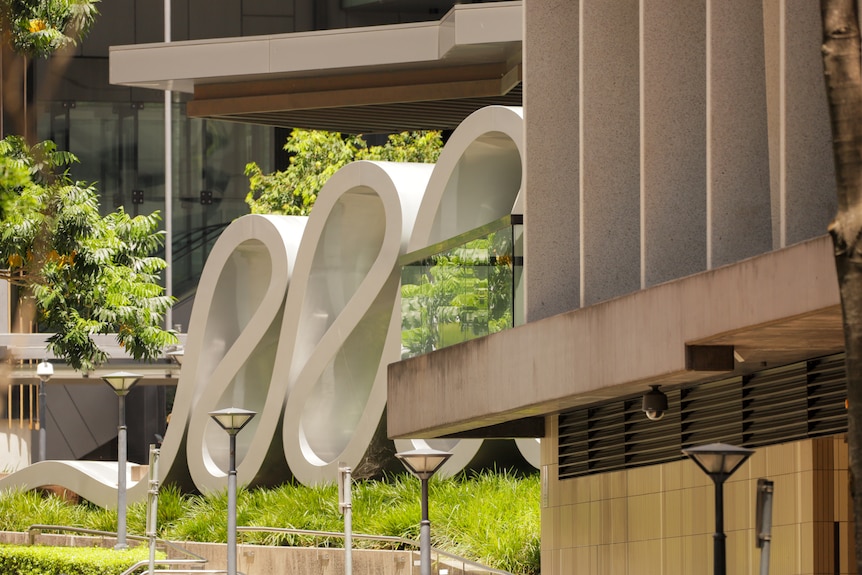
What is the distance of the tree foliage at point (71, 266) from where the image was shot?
22.8 m

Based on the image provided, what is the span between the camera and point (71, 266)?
2434 cm

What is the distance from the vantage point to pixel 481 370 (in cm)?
1738

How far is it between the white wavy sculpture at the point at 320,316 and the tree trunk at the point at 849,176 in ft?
49.7

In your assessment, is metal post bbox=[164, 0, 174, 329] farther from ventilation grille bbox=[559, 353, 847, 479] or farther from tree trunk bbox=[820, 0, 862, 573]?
tree trunk bbox=[820, 0, 862, 573]

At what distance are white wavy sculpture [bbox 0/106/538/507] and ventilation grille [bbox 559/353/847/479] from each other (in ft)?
20.0

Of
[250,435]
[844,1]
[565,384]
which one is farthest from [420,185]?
[844,1]

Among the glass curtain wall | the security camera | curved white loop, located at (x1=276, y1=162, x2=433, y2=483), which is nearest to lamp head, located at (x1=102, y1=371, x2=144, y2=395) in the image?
curved white loop, located at (x1=276, y1=162, x2=433, y2=483)

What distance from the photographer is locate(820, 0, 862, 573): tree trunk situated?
7.77 meters

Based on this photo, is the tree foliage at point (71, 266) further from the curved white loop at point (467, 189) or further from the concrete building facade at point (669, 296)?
the concrete building facade at point (669, 296)

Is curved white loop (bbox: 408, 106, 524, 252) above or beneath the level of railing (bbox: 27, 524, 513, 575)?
above

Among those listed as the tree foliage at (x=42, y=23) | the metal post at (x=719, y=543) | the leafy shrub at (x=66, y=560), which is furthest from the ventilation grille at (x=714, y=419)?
the leafy shrub at (x=66, y=560)

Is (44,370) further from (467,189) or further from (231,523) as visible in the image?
(231,523)

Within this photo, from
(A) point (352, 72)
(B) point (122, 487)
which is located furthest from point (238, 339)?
(A) point (352, 72)

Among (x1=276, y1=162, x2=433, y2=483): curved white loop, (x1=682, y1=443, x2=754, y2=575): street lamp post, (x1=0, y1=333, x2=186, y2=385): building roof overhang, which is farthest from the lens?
(x1=0, y1=333, x2=186, y2=385): building roof overhang
